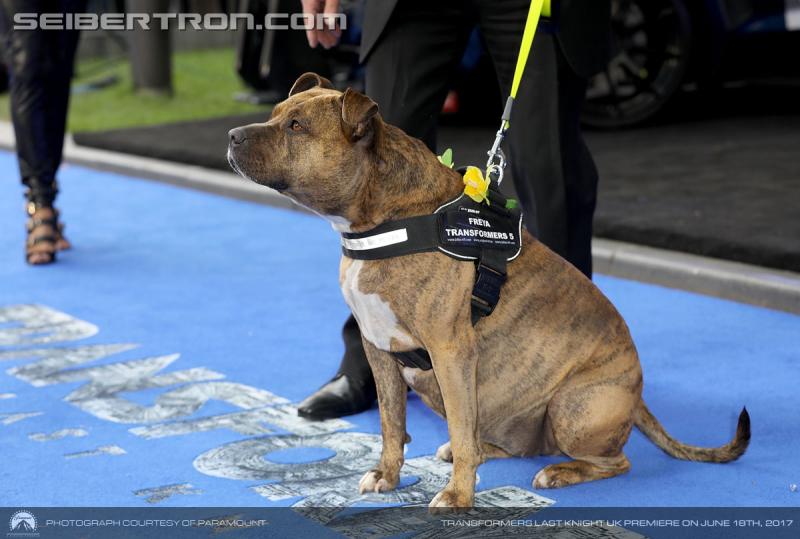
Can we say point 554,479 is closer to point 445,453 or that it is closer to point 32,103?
point 445,453

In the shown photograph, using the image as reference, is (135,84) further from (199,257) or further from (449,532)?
(449,532)

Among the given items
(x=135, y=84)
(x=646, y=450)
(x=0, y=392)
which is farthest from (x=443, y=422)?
(x=135, y=84)

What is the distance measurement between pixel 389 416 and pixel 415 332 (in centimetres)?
34

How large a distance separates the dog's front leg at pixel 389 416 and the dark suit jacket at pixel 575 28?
40.4 inches

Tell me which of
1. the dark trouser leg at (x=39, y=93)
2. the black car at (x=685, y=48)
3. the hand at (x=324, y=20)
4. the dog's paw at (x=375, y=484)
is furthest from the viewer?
the black car at (x=685, y=48)

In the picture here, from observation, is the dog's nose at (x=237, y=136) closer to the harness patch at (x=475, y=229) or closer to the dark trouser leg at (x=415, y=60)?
the harness patch at (x=475, y=229)

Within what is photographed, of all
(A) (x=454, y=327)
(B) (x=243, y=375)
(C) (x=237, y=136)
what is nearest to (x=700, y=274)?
(B) (x=243, y=375)

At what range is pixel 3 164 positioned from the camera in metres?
9.25

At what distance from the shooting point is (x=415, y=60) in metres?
3.66

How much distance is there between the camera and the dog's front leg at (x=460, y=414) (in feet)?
9.70

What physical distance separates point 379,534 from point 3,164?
7.15 meters

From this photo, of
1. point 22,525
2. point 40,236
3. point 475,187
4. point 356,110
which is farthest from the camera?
point 40,236

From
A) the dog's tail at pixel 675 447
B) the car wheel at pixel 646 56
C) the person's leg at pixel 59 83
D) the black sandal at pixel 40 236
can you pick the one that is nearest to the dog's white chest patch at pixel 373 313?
the dog's tail at pixel 675 447

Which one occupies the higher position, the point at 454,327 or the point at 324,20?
the point at 324,20
